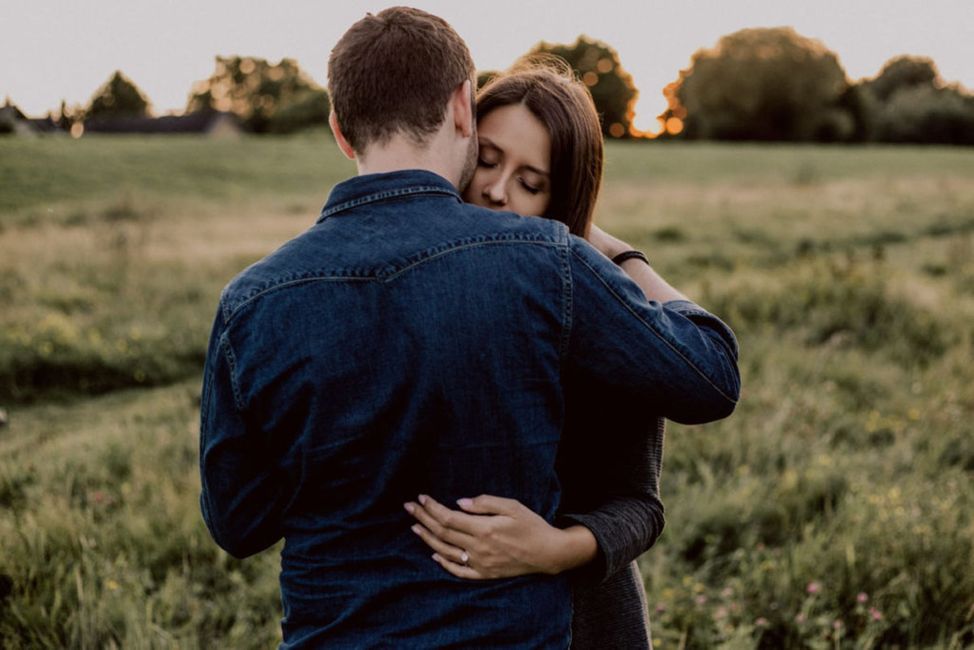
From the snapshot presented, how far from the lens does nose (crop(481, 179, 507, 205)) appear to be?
2.20m

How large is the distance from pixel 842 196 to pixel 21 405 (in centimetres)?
1924

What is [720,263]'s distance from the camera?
11.1 metres

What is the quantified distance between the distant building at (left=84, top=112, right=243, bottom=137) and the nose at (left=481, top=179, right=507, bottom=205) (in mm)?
61114

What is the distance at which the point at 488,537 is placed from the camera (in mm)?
1396

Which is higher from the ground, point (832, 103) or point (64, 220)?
point (832, 103)

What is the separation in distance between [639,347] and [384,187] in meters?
0.56

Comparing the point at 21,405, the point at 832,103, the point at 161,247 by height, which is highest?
the point at 832,103

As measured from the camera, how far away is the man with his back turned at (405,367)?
1.34m

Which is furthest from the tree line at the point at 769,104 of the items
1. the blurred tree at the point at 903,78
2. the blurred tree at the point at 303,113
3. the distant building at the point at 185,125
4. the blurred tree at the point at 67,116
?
the blurred tree at the point at 67,116

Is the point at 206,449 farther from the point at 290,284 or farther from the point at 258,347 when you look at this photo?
the point at 290,284

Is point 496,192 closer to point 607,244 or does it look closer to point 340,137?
point 607,244

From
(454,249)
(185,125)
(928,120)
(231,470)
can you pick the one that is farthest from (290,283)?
(928,120)

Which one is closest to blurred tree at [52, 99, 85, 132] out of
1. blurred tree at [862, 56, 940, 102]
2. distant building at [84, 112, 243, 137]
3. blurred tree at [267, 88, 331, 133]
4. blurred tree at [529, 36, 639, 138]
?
blurred tree at [267, 88, 331, 133]

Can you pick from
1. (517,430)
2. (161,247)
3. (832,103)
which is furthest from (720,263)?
(832,103)
